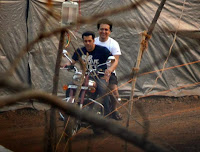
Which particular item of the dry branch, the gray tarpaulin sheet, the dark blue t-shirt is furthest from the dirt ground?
the dry branch

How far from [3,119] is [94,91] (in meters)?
2.73

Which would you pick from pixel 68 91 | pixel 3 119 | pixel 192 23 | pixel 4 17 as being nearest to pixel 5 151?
pixel 68 91

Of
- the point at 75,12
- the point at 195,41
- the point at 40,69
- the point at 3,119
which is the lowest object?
the point at 3,119

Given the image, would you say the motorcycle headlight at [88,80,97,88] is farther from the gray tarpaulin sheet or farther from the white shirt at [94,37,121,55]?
the gray tarpaulin sheet

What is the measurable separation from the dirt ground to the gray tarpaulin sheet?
0.31 metres

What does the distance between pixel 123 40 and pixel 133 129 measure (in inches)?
103

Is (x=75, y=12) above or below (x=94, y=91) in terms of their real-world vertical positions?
above

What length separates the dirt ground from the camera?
18.8 ft

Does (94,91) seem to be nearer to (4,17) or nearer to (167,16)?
(4,17)

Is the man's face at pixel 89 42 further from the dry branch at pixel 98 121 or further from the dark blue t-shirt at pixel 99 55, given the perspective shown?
the dry branch at pixel 98 121

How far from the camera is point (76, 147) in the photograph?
5.59 metres

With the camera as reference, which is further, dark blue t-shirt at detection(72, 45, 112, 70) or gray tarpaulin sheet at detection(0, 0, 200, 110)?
gray tarpaulin sheet at detection(0, 0, 200, 110)

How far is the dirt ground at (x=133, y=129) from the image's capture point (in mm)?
5719

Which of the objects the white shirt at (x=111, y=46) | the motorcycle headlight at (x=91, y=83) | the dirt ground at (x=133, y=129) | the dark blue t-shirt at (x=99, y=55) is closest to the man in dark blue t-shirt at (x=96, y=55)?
the dark blue t-shirt at (x=99, y=55)
